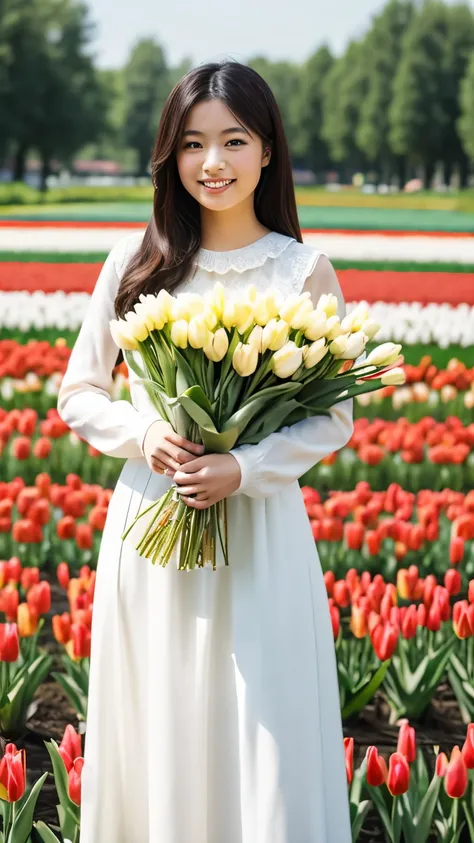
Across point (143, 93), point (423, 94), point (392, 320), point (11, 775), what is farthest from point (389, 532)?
point (143, 93)

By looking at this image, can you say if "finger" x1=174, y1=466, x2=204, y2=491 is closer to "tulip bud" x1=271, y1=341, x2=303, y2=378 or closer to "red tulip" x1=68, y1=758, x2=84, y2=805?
"tulip bud" x1=271, y1=341, x2=303, y2=378

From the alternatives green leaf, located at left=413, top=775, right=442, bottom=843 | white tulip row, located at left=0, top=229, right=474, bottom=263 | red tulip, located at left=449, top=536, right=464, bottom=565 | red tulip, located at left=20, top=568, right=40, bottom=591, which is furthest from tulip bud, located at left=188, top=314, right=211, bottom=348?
white tulip row, located at left=0, top=229, right=474, bottom=263

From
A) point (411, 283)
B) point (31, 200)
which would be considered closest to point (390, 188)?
point (31, 200)

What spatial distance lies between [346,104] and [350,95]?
1.83ft

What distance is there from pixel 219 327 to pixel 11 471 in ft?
12.5

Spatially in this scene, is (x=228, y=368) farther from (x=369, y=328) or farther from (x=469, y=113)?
(x=469, y=113)

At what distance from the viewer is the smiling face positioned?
2.39 metres

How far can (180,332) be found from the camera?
2.12 meters

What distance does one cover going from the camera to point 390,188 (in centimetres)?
6525

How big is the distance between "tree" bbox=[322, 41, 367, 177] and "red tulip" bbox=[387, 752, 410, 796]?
6712 cm

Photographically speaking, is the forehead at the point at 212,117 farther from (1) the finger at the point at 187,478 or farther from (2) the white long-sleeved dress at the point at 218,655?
(1) the finger at the point at 187,478

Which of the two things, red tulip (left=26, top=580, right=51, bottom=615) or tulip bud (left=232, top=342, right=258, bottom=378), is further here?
red tulip (left=26, top=580, right=51, bottom=615)

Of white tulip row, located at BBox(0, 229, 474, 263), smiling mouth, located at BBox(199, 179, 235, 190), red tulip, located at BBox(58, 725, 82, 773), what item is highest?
white tulip row, located at BBox(0, 229, 474, 263)

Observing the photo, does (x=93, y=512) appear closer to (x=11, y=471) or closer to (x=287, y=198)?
(x=11, y=471)
